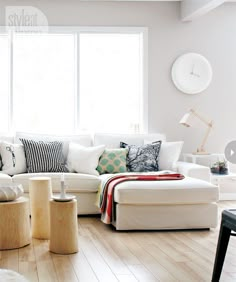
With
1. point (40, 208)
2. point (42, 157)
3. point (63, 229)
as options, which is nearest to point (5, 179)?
point (42, 157)

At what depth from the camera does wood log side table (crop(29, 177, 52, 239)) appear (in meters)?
4.60

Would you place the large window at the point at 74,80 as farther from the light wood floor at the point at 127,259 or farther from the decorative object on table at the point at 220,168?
the light wood floor at the point at 127,259

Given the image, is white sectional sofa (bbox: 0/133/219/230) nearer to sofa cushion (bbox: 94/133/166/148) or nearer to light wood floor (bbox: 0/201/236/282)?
light wood floor (bbox: 0/201/236/282)

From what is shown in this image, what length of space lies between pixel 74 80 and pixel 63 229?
3080mm

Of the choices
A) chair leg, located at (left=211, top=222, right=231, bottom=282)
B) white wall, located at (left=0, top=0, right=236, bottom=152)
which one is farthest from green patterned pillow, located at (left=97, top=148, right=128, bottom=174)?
chair leg, located at (left=211, top=222, right=231, bottom=282)

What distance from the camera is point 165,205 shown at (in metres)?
4.98

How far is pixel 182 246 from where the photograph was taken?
430 cm

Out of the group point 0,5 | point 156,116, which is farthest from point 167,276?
point 0,5

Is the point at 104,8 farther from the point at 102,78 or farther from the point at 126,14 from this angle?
the point at 102,78

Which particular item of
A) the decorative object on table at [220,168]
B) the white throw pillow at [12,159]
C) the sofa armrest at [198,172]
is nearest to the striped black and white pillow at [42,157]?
the white throw pillow at [12,159]

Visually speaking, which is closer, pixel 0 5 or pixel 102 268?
pixel 102 268

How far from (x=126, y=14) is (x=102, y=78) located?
90 cm

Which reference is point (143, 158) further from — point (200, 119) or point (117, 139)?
point (200, 119)

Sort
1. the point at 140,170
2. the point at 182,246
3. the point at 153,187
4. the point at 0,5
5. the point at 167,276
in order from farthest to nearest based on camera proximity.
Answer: the point at 0,5, the point at 140,170, the point at 153,187, the point at 182,246, the point at 167,276
